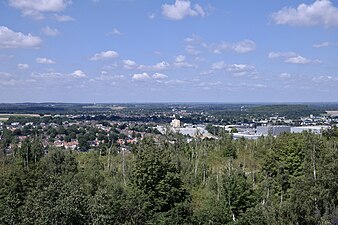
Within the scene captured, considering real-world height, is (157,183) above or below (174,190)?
above

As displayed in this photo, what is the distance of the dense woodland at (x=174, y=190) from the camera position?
23062mm

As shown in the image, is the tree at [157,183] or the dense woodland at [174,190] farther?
the tree at [157,183]

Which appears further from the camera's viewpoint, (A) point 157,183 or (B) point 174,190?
(A) point 157,183

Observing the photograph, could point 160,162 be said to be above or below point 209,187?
above

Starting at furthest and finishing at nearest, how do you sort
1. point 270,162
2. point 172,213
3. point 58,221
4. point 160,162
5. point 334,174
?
point 270,162 < point 160,162 < point 334,174 < point 172,213 < point 58,221

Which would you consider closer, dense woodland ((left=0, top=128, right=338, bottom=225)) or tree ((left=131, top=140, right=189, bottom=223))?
dense woodland ((left=0, top=128, right=338, bottom=225))

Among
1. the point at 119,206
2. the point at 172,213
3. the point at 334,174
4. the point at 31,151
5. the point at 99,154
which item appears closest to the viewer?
the point at 119,206

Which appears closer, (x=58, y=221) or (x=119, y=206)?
(x=58, y=221)

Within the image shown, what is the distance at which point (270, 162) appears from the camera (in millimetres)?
42062

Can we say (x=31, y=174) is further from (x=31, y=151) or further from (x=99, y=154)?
(x=99, y=154)

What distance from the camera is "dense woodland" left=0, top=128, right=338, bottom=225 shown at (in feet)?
75.7

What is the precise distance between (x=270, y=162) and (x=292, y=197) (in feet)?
47.8

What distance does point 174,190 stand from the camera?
3206 cm

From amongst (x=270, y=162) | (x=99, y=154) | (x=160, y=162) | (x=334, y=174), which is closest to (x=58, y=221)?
(x=160, y=162)
